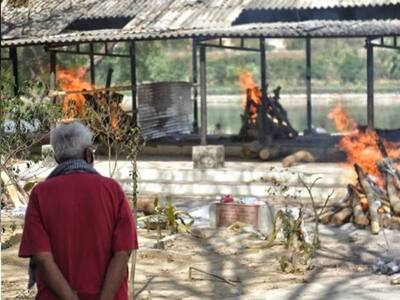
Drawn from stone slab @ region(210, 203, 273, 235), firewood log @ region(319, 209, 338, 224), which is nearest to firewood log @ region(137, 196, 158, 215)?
stone slab @ region(210, 203, 273, 235)

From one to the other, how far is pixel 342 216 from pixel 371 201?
48 cm

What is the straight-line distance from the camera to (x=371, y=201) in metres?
10.8

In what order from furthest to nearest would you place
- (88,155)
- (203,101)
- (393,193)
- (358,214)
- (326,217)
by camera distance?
(203,101), (326,217), (393,193), (358,214), (88,155)

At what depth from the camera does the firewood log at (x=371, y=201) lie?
34.4 ft

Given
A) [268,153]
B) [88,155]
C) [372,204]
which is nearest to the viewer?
[88,155]

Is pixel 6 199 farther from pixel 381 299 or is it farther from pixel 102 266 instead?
pixel 102 266

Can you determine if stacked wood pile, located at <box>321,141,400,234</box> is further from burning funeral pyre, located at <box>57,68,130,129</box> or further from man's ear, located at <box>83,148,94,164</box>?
man's ear, located at <box>83,148,94,164</box>

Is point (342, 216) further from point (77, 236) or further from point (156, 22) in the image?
point (77, 236)

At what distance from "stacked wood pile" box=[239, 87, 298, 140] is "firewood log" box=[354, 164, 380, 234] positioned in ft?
22.7

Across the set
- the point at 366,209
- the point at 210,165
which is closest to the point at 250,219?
the point at 366,209

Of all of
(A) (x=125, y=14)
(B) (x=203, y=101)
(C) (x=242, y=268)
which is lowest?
(C) (x=242, y=268)

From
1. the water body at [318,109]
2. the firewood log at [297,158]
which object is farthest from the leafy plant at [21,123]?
the water body at [318,109]

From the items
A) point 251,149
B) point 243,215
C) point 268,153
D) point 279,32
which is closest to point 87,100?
point 251,149

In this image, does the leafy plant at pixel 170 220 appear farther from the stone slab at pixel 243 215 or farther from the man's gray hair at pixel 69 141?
the man's gray hair at pixel 69 141
